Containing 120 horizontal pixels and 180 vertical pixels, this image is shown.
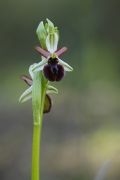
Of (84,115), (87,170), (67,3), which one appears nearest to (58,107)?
(84,115)

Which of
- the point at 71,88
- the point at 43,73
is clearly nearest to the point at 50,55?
the point at 43,73

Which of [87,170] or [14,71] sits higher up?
[14,71]

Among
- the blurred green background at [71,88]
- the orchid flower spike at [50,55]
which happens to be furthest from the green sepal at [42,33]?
the blurred green background at [71,88]

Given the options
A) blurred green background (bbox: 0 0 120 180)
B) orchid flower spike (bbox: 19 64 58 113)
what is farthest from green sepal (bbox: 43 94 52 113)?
blurred green background (bbox: 0 0 120 180)

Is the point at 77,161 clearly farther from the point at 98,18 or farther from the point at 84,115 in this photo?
the point at 98,18

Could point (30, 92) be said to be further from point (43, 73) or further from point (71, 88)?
point (71, 88)

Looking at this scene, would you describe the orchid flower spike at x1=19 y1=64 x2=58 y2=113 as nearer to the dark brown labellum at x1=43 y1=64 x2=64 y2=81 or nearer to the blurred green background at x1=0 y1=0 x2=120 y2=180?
the dark brown labellum at x1=43 y1=64 x2=64 y2=81

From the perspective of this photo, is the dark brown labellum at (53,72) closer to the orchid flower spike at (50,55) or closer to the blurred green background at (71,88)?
the orchid flower spike at (50,55)
